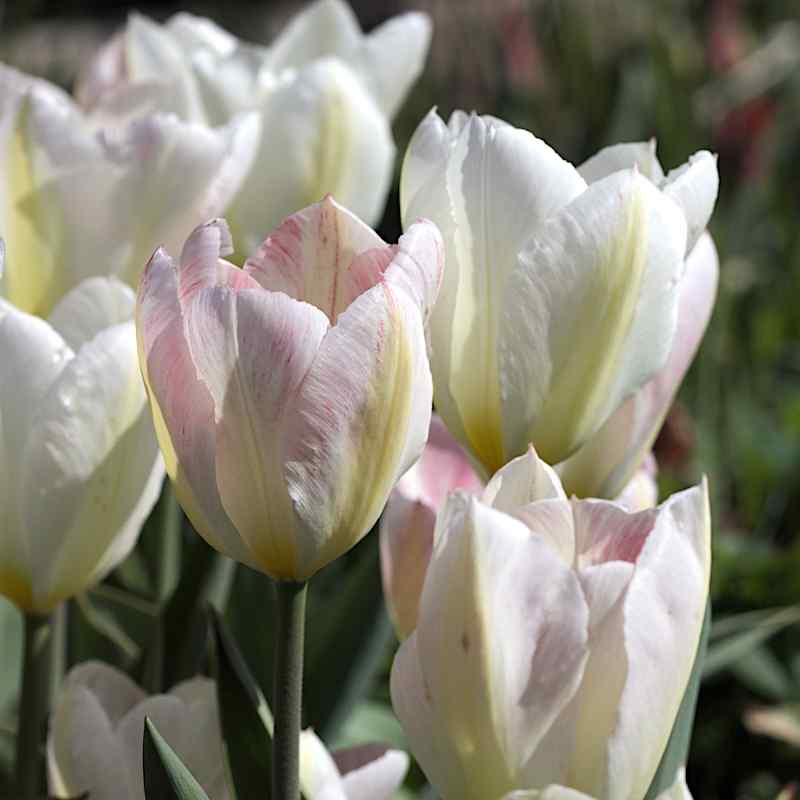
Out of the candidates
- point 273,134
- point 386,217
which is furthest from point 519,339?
point 386,217

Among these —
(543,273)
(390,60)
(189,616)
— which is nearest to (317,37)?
(390,60)

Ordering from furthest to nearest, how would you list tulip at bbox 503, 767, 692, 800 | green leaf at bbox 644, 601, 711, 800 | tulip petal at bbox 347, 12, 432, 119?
tulip petal at bbox 347, 12, 432, 119 < green leaf at bbox 644, 601, 711, 800 < tulip at bbox 503, 767, 692, 800

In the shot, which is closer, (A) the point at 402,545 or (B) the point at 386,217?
(A) the point at 402,545

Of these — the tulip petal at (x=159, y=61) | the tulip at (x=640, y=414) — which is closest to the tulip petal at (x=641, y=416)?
the tulip at (x=640, y=414)

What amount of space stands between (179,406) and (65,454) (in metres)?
0.12

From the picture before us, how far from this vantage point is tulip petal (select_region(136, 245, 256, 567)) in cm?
41

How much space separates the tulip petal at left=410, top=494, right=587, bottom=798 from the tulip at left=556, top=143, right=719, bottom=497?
→ 0.16 m

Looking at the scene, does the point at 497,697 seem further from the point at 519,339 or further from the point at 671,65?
the point at 671,65

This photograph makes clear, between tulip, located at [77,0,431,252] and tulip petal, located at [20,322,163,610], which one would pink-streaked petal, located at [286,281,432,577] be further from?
tulip, located at [77,0,431,252]

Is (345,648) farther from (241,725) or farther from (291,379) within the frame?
(291,379)

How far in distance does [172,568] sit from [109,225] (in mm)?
216

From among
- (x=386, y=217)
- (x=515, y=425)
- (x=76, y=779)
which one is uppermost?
(x=515, y=425)

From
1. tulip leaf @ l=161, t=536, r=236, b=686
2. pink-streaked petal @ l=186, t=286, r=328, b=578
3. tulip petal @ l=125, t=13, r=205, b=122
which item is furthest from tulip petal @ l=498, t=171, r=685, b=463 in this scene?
tulip petal @ l=125, t=13, r=205, b=122

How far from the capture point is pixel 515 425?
51 cm
